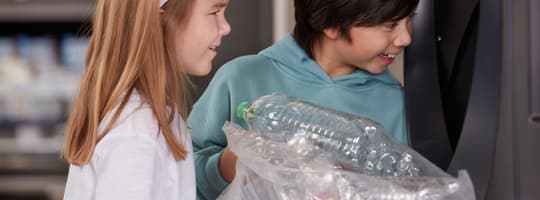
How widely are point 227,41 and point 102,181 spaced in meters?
1.12

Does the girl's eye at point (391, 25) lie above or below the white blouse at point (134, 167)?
above

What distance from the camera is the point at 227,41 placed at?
2338 mm

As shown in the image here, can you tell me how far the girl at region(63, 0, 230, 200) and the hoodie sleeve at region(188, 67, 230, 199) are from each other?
0.25 metres

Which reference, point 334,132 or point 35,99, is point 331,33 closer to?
point 334,132

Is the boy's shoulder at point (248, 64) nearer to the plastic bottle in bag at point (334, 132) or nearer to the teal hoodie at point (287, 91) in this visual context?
the teal hoodie at point (287, 91)

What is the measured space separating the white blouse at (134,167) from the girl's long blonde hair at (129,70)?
14mm

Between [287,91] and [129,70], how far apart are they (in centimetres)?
44

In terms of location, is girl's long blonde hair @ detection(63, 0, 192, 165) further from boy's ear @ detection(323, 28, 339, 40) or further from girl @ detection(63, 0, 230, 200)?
boy's ear @ detection(323, 28, 339, 40)

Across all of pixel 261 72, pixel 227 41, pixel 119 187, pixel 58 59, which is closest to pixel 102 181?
pixel 119 187

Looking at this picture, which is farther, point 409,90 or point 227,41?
point 227,41

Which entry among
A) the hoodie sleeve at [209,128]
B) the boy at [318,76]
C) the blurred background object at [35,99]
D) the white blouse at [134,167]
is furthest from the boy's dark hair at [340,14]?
the blurred background object at [35,99]

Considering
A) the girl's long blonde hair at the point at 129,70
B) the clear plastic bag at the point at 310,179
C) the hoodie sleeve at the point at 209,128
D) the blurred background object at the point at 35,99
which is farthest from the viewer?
the blurred background object at the point at 35,99

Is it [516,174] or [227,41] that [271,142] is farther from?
[227,41]

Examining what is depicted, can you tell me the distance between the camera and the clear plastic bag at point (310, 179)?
1169mm
